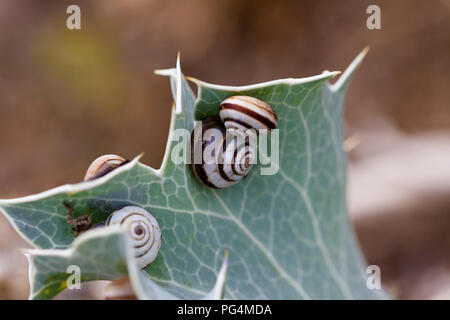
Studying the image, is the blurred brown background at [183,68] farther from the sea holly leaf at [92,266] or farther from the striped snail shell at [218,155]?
the sea holly leaf at [92,266]

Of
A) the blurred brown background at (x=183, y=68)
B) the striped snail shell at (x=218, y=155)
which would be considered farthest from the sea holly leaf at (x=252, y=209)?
the blurred brown background at (x=183, y=68)

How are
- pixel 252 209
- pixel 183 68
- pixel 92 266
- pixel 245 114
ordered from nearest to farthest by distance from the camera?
pixel 92 266, pixel 245 114, pixel 252 209, pixel 183 68

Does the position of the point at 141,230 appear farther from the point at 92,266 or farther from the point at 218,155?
the point at 218,155

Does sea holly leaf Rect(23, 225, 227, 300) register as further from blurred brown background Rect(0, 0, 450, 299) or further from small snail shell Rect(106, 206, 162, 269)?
blurred brown background Rect(0, 0, 450, 299)

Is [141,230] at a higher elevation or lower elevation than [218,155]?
lower

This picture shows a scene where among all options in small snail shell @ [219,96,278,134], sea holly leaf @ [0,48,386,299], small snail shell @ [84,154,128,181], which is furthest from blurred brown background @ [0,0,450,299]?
small snail shell @ [84,154,128,181]

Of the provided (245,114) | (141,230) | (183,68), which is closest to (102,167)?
(141,230)
